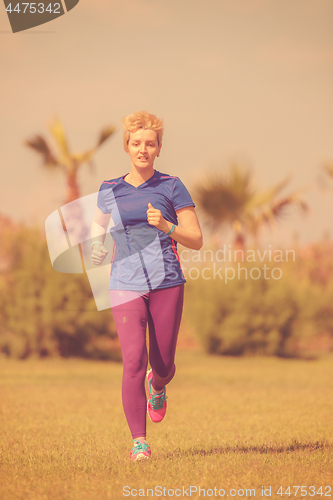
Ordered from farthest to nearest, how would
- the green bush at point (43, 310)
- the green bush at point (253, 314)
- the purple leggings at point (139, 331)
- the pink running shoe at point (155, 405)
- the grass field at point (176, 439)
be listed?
1. the green bush at point (253, 314)
2. the green bush at point (43, 310)
3. the pink running shoe at point (155, 405)
4. the purple leggings at point (139, 331)
5. the grass field at point (176, 439)

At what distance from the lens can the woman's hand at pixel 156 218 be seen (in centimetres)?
392

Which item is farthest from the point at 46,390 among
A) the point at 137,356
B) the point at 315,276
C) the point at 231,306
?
the point at 315,276

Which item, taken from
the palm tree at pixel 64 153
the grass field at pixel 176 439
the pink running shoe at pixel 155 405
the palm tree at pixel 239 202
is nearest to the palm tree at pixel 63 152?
the palm tree at pixel 64 153

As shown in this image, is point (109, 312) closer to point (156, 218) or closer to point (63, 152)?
point (63, 152)

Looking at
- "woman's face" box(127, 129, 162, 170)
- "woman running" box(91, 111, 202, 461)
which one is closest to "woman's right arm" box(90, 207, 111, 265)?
"woman running" box(91, 111, 202, 461)

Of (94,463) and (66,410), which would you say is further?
(66,410)

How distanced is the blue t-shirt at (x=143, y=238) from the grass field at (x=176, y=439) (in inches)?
48.2

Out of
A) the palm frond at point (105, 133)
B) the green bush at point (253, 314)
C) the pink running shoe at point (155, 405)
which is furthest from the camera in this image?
the palm frond at point (105, 133)

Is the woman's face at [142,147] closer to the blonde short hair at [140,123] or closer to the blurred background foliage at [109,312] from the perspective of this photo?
the blonde short hair at [140,123]

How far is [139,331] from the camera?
4.12 metres

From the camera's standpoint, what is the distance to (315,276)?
96.6 feet

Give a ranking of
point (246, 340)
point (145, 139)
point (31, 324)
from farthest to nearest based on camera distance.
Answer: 1. point (246, 340)
2. point (31, 324)
3. point (145, 139)

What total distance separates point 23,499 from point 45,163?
18.5 metres

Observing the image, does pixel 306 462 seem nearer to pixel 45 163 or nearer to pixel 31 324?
pixel 31 324
